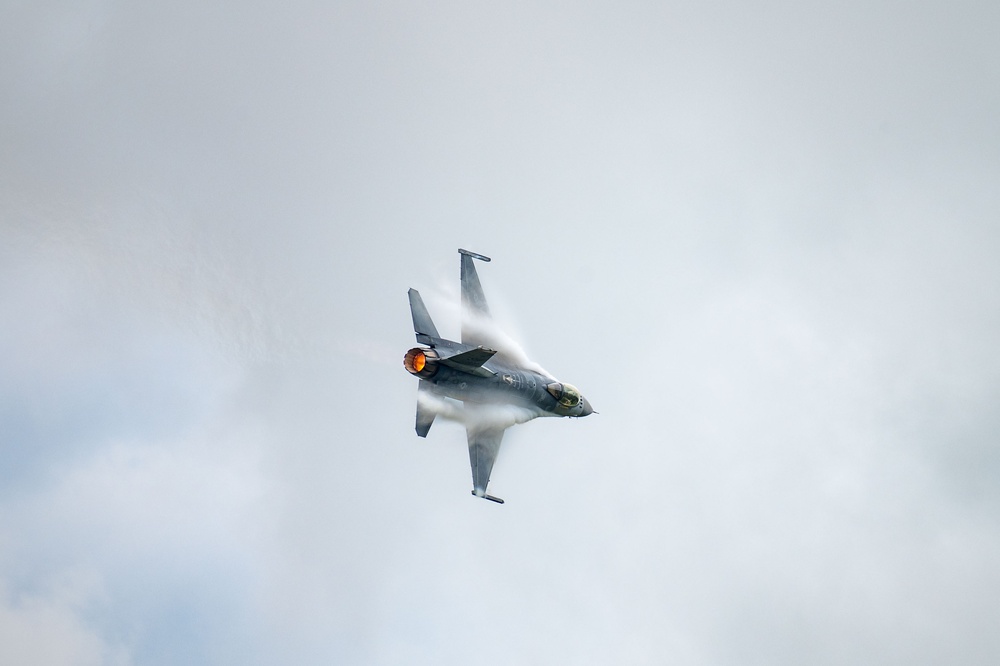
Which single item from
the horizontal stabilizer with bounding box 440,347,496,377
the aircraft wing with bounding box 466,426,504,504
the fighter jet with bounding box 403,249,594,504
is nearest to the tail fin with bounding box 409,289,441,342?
the fighter jet with bounding box 403,249,594,504

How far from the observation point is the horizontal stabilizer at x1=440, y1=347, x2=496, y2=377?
1173 inches

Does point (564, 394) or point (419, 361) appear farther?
point (564, 394)

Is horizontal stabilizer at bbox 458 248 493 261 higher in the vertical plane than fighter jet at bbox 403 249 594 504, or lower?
higher

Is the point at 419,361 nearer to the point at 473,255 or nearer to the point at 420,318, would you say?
the point at 420,318

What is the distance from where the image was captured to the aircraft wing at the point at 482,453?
33688mm

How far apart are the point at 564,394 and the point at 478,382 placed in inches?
203

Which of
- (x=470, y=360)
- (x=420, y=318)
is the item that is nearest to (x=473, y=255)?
(x=420, y=318)

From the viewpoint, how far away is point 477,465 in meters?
33.8

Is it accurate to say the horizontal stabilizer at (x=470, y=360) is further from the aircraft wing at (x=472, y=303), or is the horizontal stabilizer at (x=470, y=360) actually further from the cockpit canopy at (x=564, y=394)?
the cockpit canopy at (x=564, y=394)

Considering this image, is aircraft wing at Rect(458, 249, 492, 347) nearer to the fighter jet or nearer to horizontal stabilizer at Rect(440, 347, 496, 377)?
the fighter jet

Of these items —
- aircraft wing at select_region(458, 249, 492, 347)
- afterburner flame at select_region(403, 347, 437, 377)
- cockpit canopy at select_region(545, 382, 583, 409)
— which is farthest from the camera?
cockpit canopy at select_region(545, 382, 583, 409)

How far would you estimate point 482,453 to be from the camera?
Result: 3388 cm

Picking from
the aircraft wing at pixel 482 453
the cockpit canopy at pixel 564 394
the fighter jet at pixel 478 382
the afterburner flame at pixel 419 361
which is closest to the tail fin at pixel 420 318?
the fighter jet at pixel 478 382

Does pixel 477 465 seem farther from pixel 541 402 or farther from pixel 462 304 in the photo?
pixel 462 304
